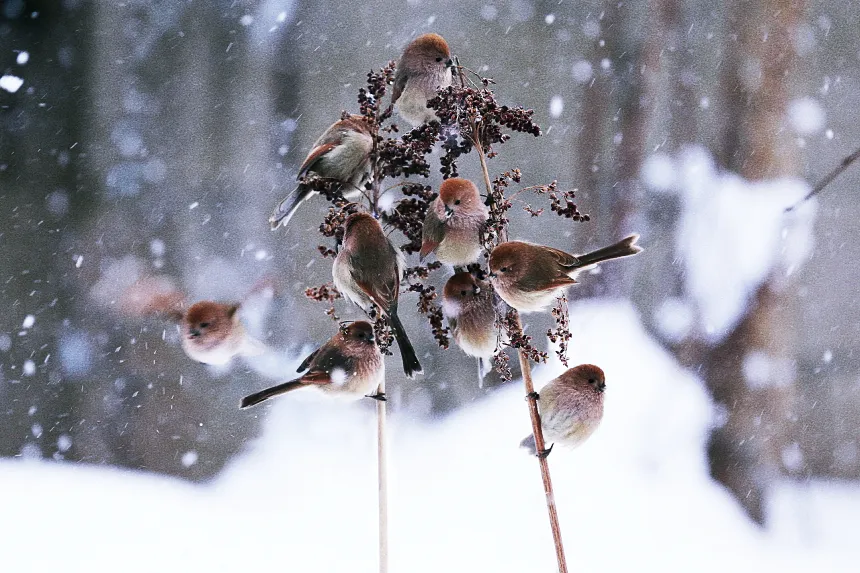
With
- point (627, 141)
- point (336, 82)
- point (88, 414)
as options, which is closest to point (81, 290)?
point (88, 414)

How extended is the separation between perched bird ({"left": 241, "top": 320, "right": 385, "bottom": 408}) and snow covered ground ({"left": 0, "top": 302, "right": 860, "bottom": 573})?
0.39m

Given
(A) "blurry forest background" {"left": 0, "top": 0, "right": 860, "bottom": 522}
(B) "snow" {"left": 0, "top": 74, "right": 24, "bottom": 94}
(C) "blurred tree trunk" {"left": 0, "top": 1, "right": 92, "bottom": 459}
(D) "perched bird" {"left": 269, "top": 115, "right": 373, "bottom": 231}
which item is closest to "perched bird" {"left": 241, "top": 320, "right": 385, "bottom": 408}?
(D) "perched bird" {"left": 269, "top": 115, "right": 373, "bottom": 231}

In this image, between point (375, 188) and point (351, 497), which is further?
point (351, 497)

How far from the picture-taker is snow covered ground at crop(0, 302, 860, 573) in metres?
0.86

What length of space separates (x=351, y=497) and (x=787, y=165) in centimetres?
76

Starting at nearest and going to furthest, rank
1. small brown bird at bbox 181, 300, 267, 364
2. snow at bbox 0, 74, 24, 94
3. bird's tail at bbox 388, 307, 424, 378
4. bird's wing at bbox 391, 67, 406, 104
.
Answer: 1. bird's tail at bbox 388, 307, 424, 378
2. bird's wing at bbox 391, 67, 406, 104
3. small brown bird at bbox 181, 300, 267, 364
4. snow at bbox 0, 74, 24, 94

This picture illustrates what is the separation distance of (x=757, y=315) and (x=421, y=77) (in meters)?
0.61

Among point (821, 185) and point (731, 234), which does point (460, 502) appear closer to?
point (731, 234)

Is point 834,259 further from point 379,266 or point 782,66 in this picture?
point 379,266

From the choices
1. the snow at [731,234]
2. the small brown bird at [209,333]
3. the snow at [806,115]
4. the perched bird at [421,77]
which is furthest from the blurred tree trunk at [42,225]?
the snow at [806,115]

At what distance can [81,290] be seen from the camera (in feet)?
2.88

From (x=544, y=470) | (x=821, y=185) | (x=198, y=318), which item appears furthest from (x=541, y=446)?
(x=821, y=185)

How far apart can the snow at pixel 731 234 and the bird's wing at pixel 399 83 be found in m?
0.49

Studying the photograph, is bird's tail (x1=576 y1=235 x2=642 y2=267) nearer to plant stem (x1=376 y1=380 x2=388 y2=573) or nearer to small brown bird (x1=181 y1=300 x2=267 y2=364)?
plant stem (x1=376 y1=380 x2=388 y2=573)
